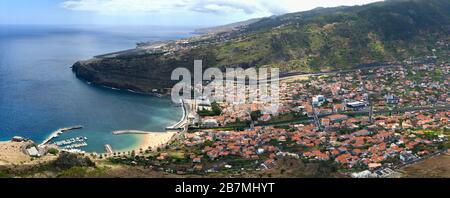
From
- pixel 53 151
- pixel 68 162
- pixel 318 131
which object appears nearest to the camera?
pixel 68 162

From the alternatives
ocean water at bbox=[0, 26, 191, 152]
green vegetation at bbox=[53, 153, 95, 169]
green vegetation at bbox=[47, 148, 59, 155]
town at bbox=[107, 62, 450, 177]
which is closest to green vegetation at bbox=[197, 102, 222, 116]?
town at bbox=[107, 62, 450, 177]

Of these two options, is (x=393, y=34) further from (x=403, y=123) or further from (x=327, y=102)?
(x=403, y=123)

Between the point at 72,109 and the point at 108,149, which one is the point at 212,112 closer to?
the point at 108,149

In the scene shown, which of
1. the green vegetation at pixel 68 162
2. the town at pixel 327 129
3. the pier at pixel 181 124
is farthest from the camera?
the pier at pixel 181 124

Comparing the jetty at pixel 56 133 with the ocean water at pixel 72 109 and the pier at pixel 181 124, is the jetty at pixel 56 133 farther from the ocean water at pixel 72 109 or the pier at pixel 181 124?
the pier at pixel 181 124

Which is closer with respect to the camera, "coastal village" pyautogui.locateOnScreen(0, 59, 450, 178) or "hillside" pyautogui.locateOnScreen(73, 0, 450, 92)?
"coastal village" pyautogui.locateOnScreen(0, 59, 450, 178)

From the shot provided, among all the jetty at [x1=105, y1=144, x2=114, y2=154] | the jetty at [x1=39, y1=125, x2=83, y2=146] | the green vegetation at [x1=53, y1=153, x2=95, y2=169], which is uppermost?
the green vegetation at [x1=53, y1=153, x2=95, y2=169]

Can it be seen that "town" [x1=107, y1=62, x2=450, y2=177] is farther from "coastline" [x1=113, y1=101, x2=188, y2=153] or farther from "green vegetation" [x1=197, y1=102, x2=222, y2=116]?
"coastline" [x1=113, y1=101, x2=188, y2=153]

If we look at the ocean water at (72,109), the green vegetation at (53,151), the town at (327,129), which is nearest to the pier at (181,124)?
the ocean water at (72,109)

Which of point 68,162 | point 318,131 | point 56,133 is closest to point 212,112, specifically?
point 318,131
